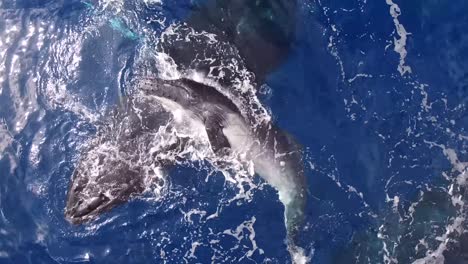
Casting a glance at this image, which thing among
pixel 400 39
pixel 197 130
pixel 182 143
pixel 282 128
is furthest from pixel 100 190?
pixel 400 39

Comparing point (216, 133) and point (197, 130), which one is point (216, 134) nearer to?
point (216, 133)

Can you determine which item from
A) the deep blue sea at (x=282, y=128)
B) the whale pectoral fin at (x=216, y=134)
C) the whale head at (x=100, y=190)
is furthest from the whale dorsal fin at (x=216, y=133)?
the whale head at (x=100, y=190)

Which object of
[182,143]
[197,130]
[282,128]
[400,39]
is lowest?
[182,143]

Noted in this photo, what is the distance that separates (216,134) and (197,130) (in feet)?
2.27

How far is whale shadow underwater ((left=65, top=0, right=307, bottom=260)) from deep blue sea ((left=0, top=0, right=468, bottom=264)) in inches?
8.4

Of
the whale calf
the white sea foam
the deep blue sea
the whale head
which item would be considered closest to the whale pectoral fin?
the whale calf

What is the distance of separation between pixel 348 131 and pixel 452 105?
386cm

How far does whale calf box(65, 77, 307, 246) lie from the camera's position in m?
22.3

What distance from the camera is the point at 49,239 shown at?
21828mm

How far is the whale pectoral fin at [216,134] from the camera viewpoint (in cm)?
2300

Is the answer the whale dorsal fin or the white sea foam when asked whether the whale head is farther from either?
the white sea foam

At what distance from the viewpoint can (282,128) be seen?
23250 mm

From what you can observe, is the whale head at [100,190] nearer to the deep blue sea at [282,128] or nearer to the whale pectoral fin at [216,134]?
the deep blue sea at [282,128]

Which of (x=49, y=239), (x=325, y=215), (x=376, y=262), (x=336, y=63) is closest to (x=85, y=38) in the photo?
(x=49, y=239)
